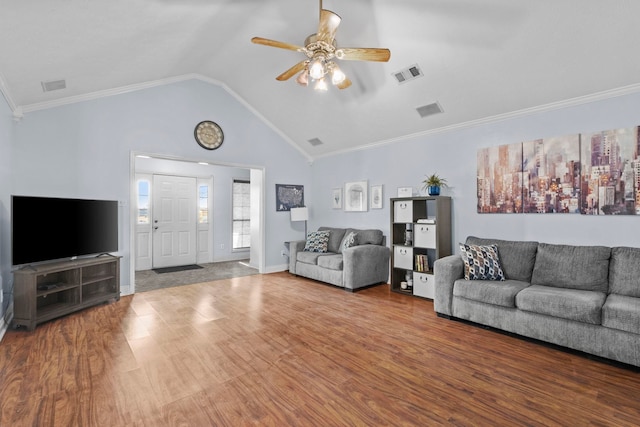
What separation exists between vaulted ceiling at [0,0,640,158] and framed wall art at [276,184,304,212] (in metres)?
2.19

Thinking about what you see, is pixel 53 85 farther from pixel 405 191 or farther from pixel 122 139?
pixel 405 191

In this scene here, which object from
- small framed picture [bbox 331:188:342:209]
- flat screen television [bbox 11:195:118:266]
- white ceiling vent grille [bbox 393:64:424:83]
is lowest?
flat screen television [bbox 11:195:118:266]

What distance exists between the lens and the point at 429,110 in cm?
416

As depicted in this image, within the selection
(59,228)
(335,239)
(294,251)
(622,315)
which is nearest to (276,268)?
(294,251)

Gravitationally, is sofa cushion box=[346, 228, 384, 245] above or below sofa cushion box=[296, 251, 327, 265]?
above

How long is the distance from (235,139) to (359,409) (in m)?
4.81

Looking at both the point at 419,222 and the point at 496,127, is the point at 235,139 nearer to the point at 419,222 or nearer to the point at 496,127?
the point at 419,222

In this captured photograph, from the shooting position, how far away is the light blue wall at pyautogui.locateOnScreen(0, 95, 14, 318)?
304 cm

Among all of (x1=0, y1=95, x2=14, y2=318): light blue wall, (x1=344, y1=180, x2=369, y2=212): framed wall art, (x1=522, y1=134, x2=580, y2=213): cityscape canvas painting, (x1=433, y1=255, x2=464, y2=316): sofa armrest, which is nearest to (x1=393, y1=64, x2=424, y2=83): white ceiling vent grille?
(x1=522, y1=134, x2=580, y2=213): cityscape canvas painting

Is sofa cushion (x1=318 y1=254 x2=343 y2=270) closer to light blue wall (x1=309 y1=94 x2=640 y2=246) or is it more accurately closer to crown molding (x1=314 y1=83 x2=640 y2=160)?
light blue wall (x1=309 y1=94 x2=640 y2=246)

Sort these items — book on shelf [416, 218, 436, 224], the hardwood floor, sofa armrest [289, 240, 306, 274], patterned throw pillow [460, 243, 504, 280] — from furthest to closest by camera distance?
1. sofa armrest [289, 240, 306, 274]
2. book on shelf [416, 218, 436, 224]
3. patterned throw pillow [460, 243, 504, 280]
4. the hardwood floor

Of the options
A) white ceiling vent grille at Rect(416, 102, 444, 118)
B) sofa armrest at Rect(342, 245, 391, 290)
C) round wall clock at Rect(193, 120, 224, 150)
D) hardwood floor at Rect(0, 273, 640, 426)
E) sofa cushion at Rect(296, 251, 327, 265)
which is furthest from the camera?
sofa cushion at Rect(296, 251, 327, 265)

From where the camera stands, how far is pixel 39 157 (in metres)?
3.74

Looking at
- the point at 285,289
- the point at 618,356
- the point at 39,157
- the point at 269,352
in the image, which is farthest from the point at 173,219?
the point at 618,356
